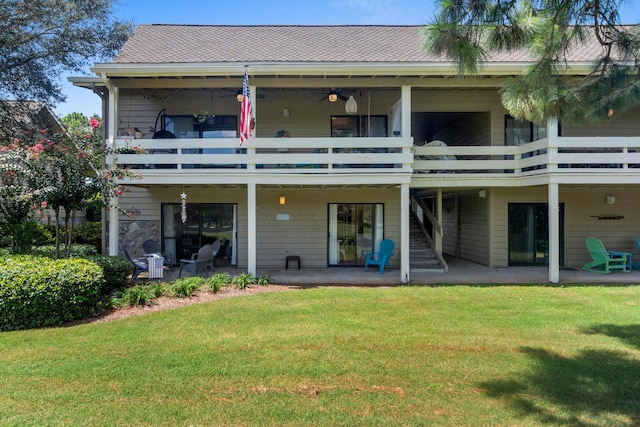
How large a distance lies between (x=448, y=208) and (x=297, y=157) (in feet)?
25.1

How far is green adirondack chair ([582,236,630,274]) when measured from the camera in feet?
33.5

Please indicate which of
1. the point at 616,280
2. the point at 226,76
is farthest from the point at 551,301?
the point at 226,76

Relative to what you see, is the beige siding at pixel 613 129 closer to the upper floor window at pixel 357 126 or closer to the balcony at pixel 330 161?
the balcony at pixel 330 161

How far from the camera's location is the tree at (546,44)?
4930 millimetres

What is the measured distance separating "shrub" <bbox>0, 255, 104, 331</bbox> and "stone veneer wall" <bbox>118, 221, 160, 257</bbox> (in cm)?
494

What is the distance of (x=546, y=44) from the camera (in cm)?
541

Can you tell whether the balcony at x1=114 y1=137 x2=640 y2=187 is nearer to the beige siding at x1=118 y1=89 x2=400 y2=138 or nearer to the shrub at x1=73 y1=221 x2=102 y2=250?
the beige siding at x1=118 y1=89 x2=400 y2=138

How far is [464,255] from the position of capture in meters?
13.2

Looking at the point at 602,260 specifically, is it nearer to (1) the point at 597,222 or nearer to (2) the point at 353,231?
(1) the point at 597,222

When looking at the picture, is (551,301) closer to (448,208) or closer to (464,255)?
(464,255)

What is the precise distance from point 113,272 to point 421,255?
778 cm

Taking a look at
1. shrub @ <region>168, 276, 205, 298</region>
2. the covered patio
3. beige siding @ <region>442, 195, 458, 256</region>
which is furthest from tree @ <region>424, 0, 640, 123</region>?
beige siding @ <region>442, 195, 458, 256</region>

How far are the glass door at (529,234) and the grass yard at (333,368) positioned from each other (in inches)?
188

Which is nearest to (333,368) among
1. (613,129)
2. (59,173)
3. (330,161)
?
(330,161)
